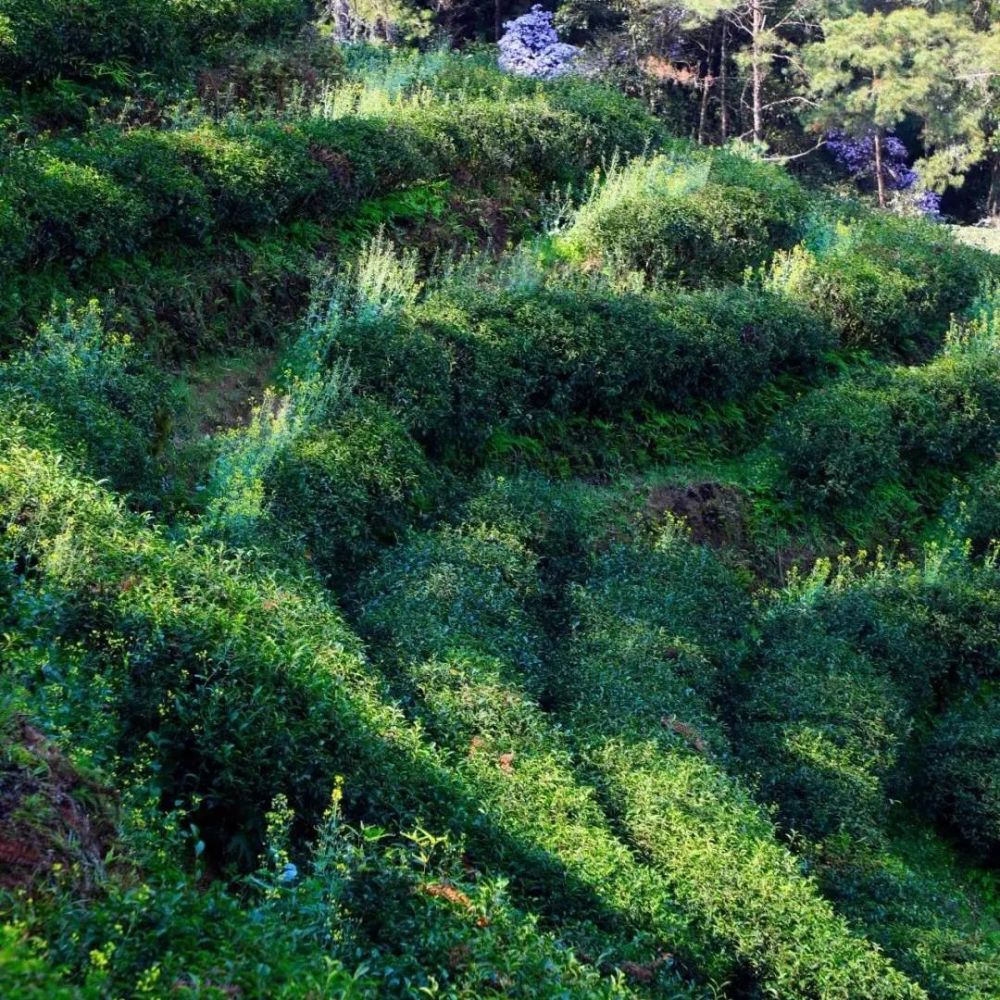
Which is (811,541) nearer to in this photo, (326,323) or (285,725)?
(326,323)

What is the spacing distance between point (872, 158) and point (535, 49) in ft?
39.0

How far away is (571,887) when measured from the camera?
19.1 feet

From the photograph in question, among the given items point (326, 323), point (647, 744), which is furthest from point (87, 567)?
point (326, 323)

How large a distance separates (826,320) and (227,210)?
6505 mm

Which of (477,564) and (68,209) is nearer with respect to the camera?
→ (477,564)

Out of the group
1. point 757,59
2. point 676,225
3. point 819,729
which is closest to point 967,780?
point 819,729

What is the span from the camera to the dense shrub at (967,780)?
8.87m

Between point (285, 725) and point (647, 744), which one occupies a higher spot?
point (285, 725)

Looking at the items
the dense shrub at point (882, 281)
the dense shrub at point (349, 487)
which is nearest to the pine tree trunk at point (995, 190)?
the dense shrub at point (882, 281)

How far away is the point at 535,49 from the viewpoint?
77.7ft

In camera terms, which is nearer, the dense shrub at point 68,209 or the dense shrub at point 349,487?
the dense shrub at point 349,487

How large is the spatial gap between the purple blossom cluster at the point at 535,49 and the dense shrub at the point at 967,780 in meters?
14.3

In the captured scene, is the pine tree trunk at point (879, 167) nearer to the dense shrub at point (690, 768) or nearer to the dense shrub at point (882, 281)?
the dense shrub at point (882, 281)

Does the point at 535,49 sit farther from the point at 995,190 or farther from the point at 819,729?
the point at 819,729
